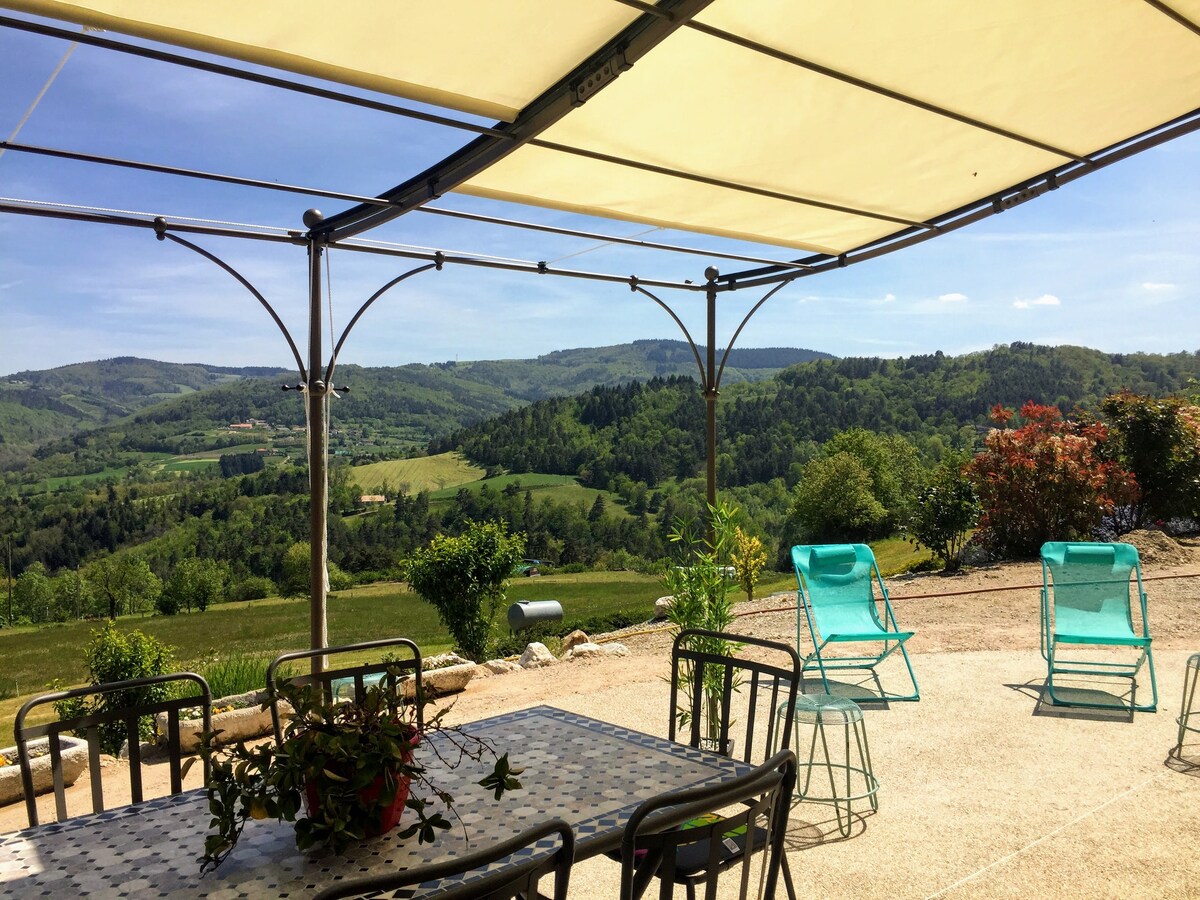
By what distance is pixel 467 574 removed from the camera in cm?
967

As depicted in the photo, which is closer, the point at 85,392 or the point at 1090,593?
the point at 1090,593

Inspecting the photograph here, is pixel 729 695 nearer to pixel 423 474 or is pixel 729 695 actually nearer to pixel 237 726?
pixel 237 726

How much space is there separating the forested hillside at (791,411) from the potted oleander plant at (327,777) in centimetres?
3547

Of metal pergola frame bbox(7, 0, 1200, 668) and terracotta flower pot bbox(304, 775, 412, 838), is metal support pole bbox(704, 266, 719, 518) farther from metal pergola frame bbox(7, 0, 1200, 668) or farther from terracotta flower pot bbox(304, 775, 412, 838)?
terracotta flower pot bbox(304, 775, 412, 838)

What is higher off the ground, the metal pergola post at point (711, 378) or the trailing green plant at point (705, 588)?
the metal pergola post at point (711, 378)

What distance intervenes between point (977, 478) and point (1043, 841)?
7.85 metres

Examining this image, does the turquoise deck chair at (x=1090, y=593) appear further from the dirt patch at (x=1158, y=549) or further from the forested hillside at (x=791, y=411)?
the forested hillside at (x=791, y=411)

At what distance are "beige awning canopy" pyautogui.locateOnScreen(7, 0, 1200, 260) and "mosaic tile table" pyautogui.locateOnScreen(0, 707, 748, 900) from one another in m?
2.10

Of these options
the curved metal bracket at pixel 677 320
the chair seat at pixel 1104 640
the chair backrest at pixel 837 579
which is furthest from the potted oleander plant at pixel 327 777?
A: the curved metal bracket at pixel 677 320

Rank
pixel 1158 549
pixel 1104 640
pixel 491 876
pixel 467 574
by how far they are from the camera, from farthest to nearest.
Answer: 1. pixel 467 574
2. pixel 1158 549
3. pixel 1104 640
4. pixel 491 876

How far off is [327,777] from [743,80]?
2.73 meters

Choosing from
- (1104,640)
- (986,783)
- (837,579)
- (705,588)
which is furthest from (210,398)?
(986,783)

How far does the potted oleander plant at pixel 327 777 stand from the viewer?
5.19ft

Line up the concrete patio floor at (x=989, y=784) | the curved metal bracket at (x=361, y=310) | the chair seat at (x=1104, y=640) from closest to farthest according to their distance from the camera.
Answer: the concrete patio floor at (x=989, y=784) → the curved metal bracket at (x=361, y=310) → the chair seat at (x=1104, y=640)
